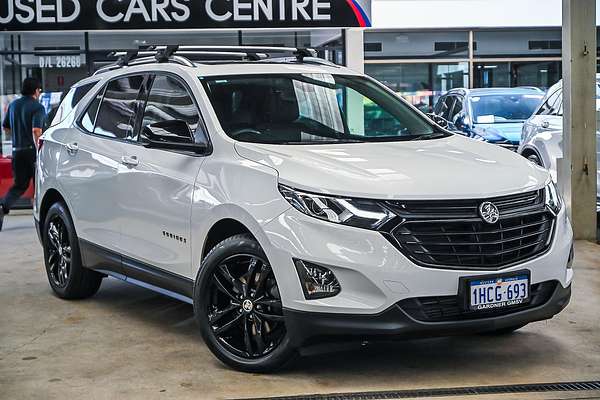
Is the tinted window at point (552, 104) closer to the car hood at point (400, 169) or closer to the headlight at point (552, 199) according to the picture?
the car hood at point (400, 169)

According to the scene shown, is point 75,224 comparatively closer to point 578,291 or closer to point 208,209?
point 208,209

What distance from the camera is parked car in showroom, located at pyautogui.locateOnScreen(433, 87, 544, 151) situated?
16.5m

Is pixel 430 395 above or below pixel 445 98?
below

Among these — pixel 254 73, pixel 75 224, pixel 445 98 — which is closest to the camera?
pixel 254 73

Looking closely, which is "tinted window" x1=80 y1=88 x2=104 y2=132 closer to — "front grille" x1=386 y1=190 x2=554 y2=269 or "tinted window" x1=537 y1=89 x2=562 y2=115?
"front grille" x1=386 y1=190 x2=554 y2=269

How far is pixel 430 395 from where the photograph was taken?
5109 mm

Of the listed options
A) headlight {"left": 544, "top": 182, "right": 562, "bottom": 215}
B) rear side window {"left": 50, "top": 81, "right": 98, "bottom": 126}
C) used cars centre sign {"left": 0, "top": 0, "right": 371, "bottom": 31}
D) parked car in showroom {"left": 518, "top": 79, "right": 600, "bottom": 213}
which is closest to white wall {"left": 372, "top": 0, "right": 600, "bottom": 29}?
used cars centre sign {"left": 0, "top": 0, "right": 371, "bottom": 31}

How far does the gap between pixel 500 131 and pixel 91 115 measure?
10188 mm

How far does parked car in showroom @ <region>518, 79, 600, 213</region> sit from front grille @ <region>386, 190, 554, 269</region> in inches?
266

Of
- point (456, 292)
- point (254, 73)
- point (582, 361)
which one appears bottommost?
point (582, 361)

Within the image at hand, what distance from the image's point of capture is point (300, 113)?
20.5ft

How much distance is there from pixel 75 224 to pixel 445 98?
12822 mm

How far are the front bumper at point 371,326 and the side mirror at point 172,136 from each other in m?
1.33

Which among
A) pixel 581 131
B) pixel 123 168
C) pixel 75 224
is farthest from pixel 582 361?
pixel 581 131
